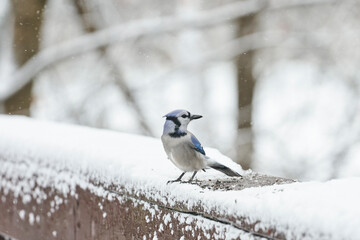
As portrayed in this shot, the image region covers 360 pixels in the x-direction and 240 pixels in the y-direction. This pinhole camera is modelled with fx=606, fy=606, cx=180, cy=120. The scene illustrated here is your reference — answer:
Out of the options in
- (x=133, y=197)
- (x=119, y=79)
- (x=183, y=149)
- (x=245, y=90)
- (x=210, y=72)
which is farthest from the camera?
(x=210, y=72)

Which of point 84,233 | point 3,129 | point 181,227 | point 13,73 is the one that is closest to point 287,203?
point 181,227

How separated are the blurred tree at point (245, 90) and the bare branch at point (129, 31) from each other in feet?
1.92

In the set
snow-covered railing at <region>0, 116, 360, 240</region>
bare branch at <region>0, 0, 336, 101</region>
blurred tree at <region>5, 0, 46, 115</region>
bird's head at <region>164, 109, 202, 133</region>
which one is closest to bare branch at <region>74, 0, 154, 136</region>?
bare branch at <region>0, 0, 336, 101</region>

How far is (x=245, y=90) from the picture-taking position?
8.74m

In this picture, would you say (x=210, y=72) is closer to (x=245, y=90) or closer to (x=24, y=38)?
(x=245, y=90)

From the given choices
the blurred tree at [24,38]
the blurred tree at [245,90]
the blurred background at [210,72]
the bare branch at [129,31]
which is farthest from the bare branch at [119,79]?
the blurred tree at [245,90]

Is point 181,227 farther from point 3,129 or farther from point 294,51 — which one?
point 294,51

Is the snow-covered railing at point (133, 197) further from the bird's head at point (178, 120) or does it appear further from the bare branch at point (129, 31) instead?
the bare branch at point (129, 31)

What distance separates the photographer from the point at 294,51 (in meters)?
9.46

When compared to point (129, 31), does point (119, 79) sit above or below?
below

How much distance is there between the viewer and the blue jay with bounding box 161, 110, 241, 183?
2.11 meters

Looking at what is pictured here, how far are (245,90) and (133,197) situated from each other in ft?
23.0

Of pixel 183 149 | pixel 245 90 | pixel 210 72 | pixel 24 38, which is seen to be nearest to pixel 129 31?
pixel 24 38

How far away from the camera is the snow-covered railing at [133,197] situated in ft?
4.39
